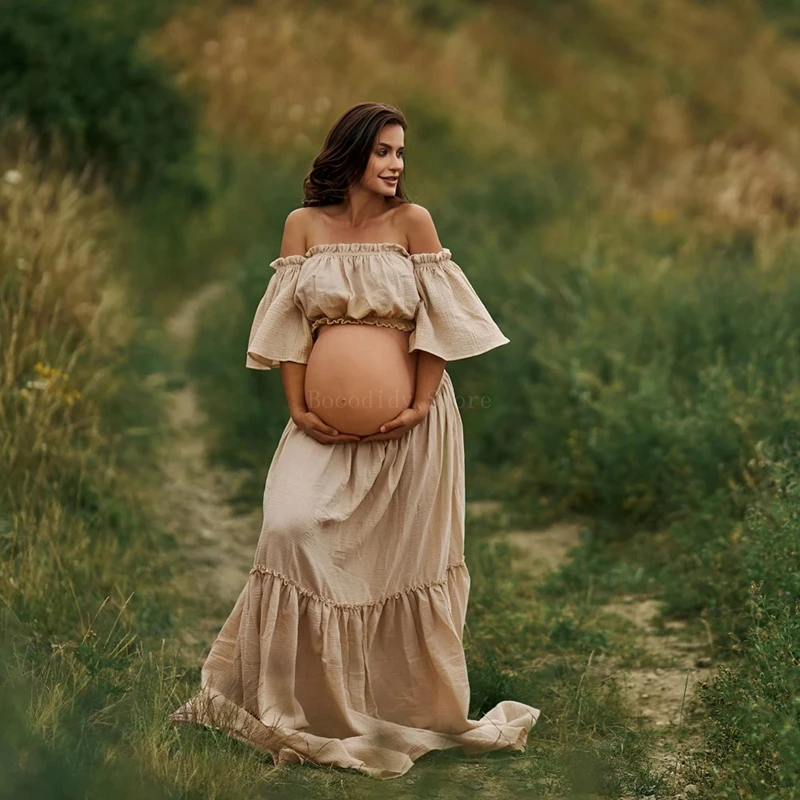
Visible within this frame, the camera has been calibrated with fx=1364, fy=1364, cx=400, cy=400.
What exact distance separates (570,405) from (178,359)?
9.95ft

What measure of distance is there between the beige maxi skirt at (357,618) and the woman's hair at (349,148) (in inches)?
30.0

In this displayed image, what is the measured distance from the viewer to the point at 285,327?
4430 millimetres

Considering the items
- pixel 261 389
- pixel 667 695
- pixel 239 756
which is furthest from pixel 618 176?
pixel 239 756

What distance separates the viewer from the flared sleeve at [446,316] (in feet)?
14.3

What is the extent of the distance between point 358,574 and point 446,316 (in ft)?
2.88

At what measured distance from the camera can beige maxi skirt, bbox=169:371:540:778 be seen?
427 cm

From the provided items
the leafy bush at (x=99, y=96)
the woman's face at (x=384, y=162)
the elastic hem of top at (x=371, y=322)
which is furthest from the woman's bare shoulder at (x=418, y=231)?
the leafy bush at (x=99, y=96)

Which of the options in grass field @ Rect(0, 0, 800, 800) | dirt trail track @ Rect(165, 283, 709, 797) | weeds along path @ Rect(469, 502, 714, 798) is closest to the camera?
grass field @ Rect(0, 0, 800, 800)

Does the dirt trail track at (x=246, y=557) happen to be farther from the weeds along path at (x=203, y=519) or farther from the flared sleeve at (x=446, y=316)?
the flared sleeve at (x=446, y=316)

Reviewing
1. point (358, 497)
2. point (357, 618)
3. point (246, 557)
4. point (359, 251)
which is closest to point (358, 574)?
point (357, 618)

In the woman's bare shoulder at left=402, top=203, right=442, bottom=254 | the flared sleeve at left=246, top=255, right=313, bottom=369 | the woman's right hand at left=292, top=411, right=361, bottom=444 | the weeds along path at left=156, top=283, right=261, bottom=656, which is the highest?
the woman's bare shoulder at left=402, top=203, right=442, bottom=254

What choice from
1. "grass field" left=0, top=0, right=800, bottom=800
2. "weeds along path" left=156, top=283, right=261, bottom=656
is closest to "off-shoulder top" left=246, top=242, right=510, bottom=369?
"grass field" left=0, top=0, right=800, bottom=800

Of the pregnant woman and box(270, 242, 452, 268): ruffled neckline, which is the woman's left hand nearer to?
the pregnant woman

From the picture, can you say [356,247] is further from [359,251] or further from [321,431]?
[321,431]
